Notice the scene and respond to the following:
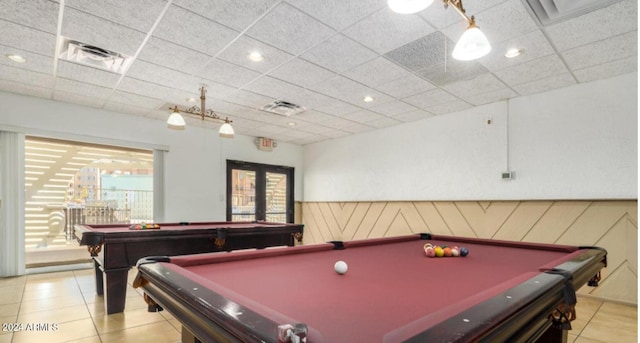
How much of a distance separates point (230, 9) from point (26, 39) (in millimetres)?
1948

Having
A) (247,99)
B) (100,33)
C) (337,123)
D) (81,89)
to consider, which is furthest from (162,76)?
(337,123)

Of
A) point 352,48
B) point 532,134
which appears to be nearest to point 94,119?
point 352,48

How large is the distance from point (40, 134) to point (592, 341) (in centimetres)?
651

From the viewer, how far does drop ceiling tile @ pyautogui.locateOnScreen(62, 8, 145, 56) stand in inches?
98.2

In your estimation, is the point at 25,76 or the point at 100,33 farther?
the point at 25,76

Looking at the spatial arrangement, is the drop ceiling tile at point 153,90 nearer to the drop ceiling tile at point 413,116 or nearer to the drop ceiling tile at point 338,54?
the drop ceiling tile at point 338,54

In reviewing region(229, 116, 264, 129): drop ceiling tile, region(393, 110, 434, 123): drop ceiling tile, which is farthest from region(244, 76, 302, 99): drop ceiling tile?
region(393, 110, 434, 123): drop ceiling tile

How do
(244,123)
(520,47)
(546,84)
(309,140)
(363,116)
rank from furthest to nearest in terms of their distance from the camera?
(309,140)
(244,123)
(363,116)
(546,84)
(520,47)

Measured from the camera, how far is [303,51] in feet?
9.92

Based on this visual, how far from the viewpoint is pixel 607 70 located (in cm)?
344

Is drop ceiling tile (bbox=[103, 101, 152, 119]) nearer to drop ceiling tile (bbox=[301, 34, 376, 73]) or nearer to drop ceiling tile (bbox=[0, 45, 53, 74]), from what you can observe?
drop ceiling tile (bbox=[0, 45, 53, 74])

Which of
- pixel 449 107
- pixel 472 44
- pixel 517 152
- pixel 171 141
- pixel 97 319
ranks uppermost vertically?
pixel 449 107

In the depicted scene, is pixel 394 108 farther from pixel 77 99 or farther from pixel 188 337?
pixel 77 99

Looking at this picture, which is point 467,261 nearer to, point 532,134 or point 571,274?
point 571,274
